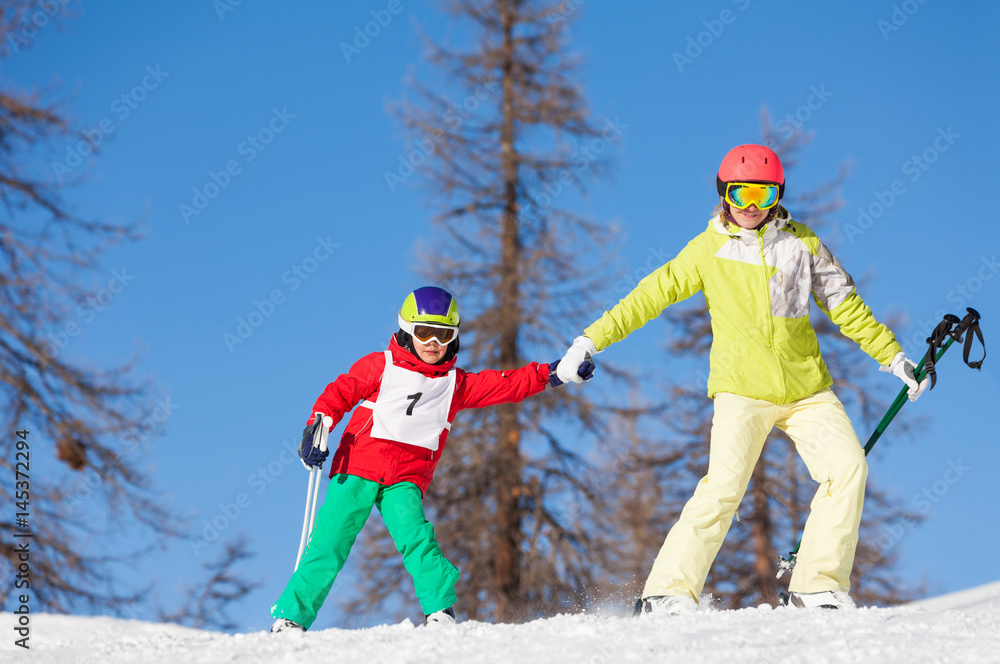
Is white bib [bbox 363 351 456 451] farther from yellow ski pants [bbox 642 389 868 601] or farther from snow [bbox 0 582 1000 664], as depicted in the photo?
yellow ski pants [bbox 642 389 868 601]

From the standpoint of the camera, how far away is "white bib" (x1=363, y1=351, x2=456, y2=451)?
4633 millimetres

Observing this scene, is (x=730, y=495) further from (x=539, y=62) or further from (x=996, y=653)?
(x=539, y=62)

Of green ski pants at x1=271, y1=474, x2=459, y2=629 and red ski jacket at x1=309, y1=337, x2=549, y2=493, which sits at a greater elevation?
red ski jacket at x1=309, y1=337, x2=549, y2=493

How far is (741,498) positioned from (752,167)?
5.51 ft

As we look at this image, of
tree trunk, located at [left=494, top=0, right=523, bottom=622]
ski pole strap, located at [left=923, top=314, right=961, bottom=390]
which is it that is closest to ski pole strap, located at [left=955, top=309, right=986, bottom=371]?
ski pole strap, located at [left=923, top=314, right=961, bottom=390]

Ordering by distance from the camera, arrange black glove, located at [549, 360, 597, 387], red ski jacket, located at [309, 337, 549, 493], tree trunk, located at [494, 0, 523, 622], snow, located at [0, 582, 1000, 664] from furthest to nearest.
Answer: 1. tree trunk, located at [494, 0, 523, 622]
2. red ski jacket, located at [309, 337, 549, 493]
3. black glove, located at [549, 360, 597, 387]
4. snow, located at [0, 582, 1000, 664]

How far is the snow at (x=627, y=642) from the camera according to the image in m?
2.72

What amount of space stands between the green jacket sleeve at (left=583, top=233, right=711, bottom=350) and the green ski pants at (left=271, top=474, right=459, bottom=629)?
129 centimetres

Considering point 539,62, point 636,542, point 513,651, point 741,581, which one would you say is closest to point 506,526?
point 636,542

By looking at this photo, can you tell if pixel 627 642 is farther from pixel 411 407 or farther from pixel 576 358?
pixel 411 407

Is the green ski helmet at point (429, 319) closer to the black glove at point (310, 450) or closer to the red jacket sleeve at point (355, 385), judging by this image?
the red jacket sleeve at point (355, 385)

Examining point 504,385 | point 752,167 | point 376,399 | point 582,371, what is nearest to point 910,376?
point 752,167

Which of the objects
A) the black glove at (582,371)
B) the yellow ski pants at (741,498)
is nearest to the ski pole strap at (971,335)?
the yellow ski pants at (741,498)

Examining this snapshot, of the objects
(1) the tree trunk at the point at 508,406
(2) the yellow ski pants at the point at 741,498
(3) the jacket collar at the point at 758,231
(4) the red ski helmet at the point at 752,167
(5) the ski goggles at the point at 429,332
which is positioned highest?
(1) the tree trunk at the point at 508,406
